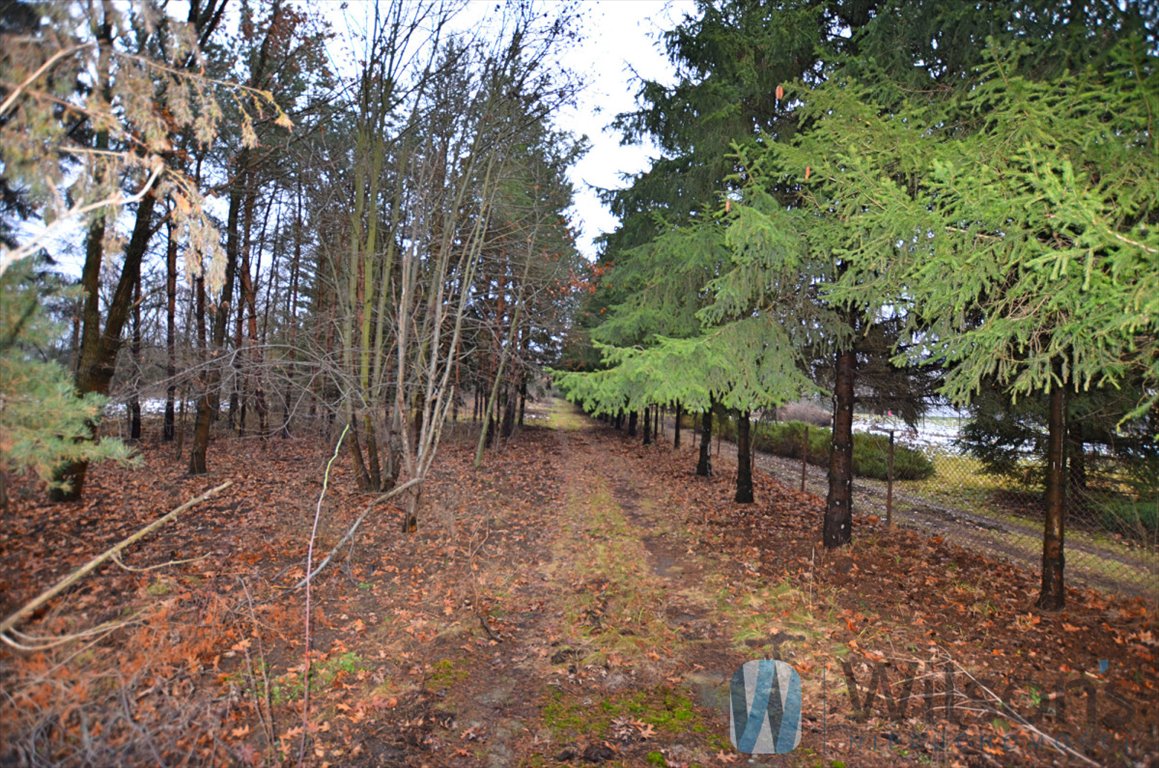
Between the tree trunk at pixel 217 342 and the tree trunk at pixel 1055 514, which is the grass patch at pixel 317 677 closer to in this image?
the tree trunk at pixel 1055 514

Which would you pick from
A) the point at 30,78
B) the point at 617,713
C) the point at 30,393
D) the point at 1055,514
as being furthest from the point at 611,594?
the point at 30,78

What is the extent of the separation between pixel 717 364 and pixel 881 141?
111 inches

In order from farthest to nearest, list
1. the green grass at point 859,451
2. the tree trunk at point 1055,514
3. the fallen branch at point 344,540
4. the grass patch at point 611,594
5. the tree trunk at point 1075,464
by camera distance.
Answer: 1. the green grass at point 859,451
2. the tree trunk at point 1075,464
3. the tree trunk at point 1055,514
4. the grass patch at point 611,594
5. the fallen branch at point 344,540

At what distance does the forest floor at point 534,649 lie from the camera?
336 centimetres

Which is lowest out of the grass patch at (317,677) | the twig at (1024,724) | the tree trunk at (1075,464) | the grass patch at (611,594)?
the grass patch at (317,677)

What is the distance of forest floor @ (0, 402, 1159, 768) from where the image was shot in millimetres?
3361

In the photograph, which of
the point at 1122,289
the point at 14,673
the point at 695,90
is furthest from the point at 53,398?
the point at 695,90

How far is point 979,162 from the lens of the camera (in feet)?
13.9

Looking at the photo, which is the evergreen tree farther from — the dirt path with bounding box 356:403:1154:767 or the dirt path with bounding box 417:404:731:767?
the dirt path with bounding box 417:404:731:767

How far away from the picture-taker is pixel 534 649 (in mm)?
5074

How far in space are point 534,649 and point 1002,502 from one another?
1463 cm

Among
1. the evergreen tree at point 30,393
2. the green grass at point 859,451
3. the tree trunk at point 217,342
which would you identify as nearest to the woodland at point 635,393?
the evergreen tree at point 30,393

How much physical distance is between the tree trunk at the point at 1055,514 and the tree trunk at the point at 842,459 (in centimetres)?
227

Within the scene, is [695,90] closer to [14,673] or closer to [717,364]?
[717,364]
